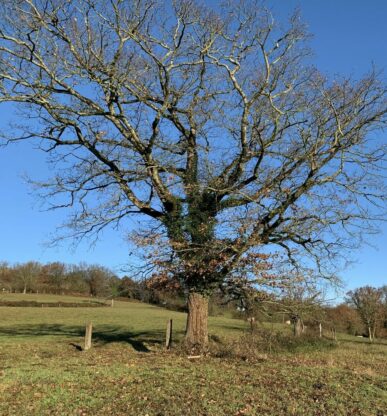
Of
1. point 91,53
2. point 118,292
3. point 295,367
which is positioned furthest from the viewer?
point 118,292

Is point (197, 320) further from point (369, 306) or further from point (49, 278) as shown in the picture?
point (49, 278)

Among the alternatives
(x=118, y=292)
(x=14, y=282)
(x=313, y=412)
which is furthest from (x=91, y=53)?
(x=14, y=282)

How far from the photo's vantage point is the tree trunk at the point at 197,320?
53.5ft

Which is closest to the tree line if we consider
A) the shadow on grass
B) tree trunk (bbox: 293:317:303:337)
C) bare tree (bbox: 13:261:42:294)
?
bare tree (bbox: 13:261:42:294)

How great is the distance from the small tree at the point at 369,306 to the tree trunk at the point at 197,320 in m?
40.4

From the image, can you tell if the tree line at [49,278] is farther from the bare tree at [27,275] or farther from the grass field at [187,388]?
the grass field at [187,388]

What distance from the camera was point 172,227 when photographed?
640 inches

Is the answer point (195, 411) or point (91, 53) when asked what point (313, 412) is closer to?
point (195, 411)

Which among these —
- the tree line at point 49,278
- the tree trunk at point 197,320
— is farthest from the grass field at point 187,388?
the tree line at point 49,278

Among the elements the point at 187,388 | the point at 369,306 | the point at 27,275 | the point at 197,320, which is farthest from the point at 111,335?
the point at 27,275

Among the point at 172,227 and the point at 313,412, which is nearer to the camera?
the point at 313,412

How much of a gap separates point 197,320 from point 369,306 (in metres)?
44.0

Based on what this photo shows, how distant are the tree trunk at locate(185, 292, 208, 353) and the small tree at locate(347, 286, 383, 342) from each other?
40.4m

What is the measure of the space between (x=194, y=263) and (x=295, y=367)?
5.07 metres
